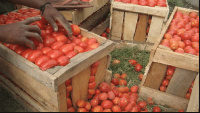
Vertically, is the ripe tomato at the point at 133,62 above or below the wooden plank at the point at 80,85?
below

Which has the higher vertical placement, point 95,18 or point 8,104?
point 95,18

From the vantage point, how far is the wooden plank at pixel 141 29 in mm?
4046

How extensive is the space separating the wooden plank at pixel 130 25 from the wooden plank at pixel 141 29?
83 millimetres

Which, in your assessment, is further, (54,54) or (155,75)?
(155,75)

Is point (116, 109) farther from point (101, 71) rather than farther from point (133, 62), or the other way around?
point (133, 62)

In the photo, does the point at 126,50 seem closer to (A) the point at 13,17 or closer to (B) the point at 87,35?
(B) the point at 87,35

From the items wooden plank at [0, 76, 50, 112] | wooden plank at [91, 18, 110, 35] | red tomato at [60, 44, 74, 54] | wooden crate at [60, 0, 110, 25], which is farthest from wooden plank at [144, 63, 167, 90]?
wooden plank at [91, 18, 110, 35]

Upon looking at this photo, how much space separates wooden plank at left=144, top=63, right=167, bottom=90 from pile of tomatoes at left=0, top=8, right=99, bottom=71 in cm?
82

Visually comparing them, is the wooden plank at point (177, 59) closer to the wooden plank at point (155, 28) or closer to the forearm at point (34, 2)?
the wooden plank at point (155, 28)

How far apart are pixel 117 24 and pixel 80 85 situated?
2.09 m

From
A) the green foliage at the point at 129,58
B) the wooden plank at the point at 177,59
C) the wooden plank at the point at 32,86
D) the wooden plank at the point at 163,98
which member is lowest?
the green foliage at the point at 129,58

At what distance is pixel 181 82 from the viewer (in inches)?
103

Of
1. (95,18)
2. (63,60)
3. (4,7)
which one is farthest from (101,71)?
(4,7)

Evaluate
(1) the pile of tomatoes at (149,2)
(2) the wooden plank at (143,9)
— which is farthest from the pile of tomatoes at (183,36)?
(1) the pile of tomatoes at (149,2)
